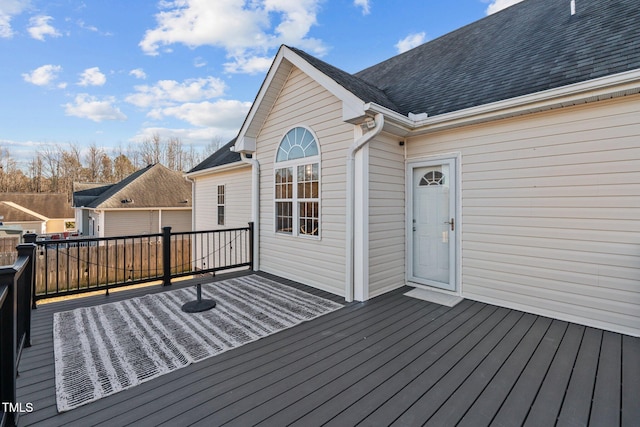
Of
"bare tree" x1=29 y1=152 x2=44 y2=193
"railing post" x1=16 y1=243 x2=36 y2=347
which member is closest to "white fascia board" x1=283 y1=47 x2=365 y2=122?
"railing post" x1=16 y1=243 x2=36 y2=347

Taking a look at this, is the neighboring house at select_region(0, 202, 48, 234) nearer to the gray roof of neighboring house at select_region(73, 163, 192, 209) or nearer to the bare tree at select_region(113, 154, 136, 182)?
the gray roof of neighboring house at select_region(73, 163, 192, 209)

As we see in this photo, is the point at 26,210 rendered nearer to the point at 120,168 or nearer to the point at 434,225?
the point at 120,168

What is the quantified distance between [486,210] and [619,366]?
6.74 ft

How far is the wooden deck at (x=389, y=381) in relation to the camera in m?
1.78

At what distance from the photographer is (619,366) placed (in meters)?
2.33

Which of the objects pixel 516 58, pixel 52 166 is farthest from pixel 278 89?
pixel 52 166

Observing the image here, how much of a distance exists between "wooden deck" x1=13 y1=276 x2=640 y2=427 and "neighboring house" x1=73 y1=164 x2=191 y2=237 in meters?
14.5

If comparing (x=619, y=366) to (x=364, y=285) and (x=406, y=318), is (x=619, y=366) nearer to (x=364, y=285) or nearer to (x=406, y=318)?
(x=406, y=318)

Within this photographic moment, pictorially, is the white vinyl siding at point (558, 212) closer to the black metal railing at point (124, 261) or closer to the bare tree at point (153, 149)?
the black metal railing at point (124, 261)

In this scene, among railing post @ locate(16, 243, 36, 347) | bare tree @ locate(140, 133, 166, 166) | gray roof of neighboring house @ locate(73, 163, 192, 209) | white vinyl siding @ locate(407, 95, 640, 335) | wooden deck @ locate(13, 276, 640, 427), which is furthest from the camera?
bare tree @ locate(140, 133, 166, 166)

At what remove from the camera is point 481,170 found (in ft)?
12.8

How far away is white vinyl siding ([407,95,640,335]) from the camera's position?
9.70 feet

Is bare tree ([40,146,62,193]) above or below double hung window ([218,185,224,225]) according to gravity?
above

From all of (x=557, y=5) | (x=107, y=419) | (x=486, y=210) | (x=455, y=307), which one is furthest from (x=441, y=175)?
(x=107, y=419)
